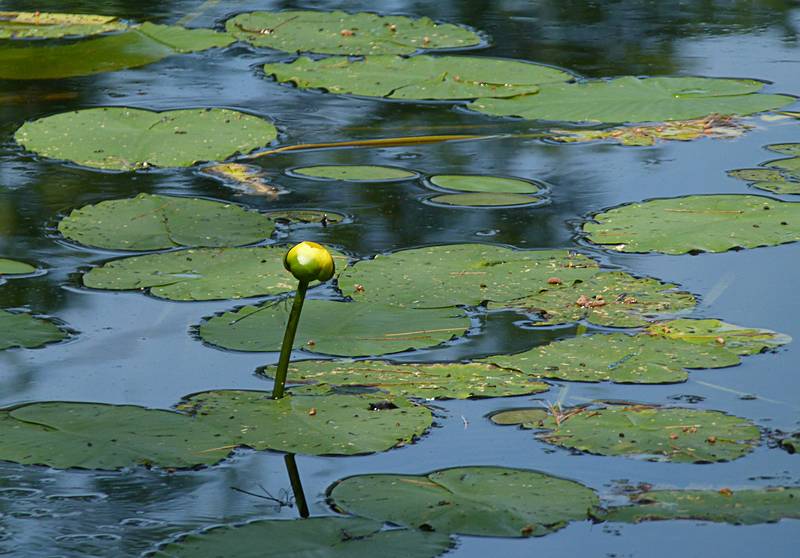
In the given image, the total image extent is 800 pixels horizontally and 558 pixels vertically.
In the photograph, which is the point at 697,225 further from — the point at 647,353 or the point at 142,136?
the point at 142,136

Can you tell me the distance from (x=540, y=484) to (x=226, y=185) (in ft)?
7.06

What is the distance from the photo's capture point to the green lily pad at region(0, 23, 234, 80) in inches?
227

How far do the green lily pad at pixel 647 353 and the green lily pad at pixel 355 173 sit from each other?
1409 mm

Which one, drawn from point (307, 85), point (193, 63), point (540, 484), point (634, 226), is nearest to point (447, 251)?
point (634, 226)

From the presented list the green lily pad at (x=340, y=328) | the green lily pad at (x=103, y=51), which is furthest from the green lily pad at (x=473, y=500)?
the green lily pad at (x=103, y=51)

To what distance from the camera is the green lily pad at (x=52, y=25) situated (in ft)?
20.7

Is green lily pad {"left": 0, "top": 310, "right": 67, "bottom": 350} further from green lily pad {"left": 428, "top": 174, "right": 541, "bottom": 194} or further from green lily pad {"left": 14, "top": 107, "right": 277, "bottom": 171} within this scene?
green lily pad {"left": 428, "top": 174, "right": 541, "bottom": 194}

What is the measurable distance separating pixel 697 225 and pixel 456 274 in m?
0.70

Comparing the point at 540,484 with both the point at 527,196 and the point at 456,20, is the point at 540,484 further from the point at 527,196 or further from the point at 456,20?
the point at 456,20

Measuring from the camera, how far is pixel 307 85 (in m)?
5.34

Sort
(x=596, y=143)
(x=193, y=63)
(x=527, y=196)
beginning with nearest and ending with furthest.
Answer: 1. (x=527, y=196)
2. (x=596, y=143)
3. (x=193, y=63)

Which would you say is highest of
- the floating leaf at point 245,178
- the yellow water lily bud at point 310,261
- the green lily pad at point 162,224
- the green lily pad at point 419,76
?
the yellow water lily bud at point 310,261

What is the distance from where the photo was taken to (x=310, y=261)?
266cm

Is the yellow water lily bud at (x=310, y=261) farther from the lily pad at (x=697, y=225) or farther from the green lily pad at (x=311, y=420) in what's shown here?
the lily pad at (x=697, y=225)
